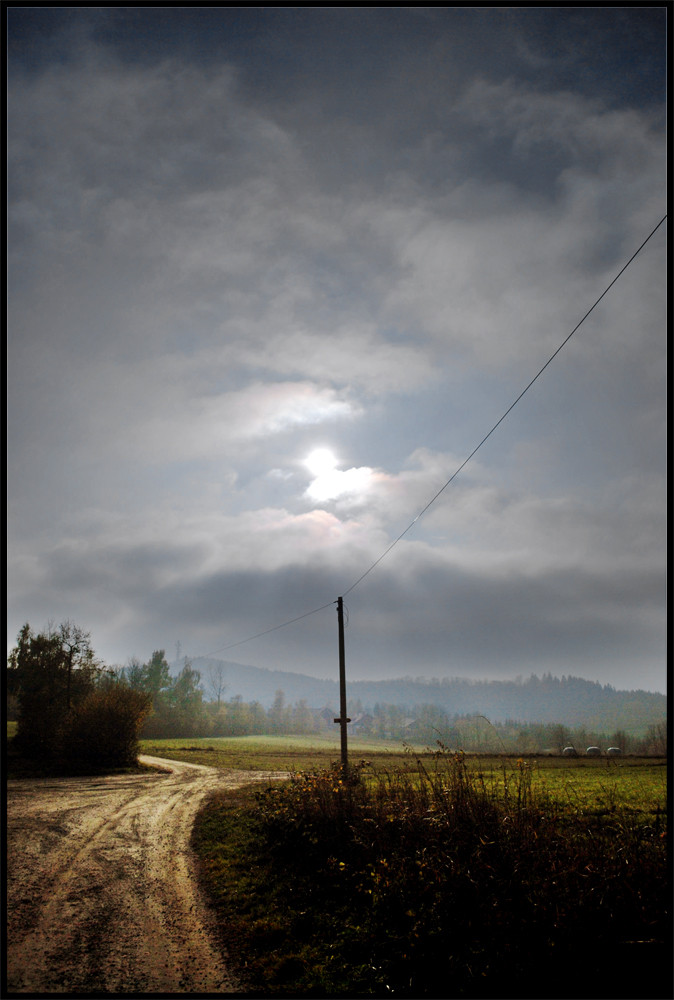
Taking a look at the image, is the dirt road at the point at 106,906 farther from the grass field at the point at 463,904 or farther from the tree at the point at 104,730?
the tree at the point at 104,730

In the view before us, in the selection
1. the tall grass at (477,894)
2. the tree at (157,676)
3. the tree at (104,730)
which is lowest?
the tree at (157,676)

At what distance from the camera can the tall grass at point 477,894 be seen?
589cm

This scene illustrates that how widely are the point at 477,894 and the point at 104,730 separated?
31.4m

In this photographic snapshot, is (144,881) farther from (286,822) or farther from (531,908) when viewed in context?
(531,908)

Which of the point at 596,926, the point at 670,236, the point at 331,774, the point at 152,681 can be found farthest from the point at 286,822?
the point at 152,681

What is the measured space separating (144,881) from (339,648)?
12.7m

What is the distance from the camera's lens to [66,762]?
1201 inches

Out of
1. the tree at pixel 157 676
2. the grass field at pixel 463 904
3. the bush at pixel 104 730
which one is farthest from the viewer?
the tree at pixel 157 676

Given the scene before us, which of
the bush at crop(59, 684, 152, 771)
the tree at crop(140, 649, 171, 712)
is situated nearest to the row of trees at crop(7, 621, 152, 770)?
the bush at crop(59, 684, 152, 771)

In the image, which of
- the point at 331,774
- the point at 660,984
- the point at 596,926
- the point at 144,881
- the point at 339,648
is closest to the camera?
the point at 660,984

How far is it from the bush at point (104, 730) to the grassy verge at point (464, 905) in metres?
25.2

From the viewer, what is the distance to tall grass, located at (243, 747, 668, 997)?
19.3 ft

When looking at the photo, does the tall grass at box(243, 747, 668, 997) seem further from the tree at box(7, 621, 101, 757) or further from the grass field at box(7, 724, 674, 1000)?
the tree at box(7, 621, 101, 757)

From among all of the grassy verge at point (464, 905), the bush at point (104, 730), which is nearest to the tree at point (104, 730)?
the bush at point (104, 730)
